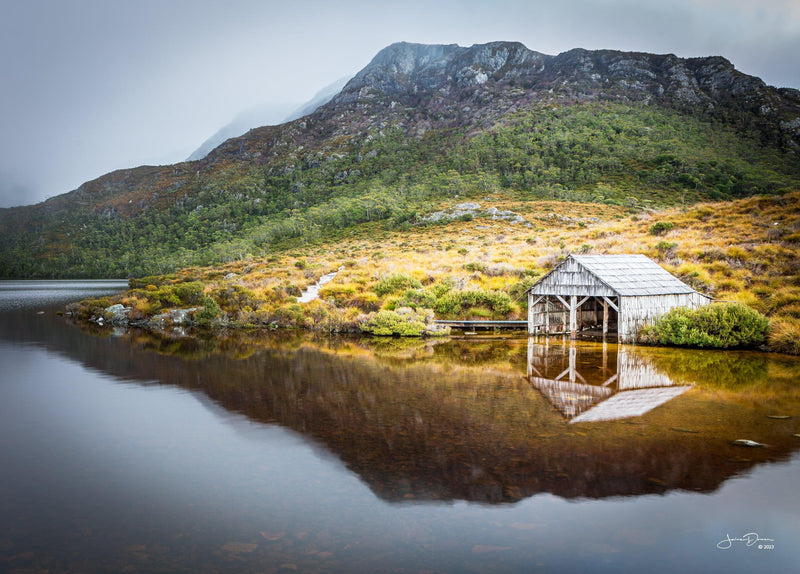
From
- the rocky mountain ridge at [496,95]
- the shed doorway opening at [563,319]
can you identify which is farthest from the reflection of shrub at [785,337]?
the rocky mountain ridge at [496,95]

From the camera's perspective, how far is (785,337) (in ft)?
61.0

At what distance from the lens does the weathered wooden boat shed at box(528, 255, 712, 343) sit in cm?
2083

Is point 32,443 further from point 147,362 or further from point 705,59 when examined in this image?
point 705,59

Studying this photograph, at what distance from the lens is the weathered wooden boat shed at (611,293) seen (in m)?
20.8

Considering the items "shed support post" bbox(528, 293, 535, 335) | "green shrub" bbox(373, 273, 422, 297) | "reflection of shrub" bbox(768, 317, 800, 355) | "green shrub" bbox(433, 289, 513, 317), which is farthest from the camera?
"green shrub" bbox(373, 273, 422, 297)

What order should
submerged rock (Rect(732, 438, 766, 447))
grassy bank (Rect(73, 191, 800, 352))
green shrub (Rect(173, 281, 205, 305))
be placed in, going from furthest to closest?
green shrub (Rect(173, 281, 205, 305)) < grassy bank (Rect(73, 191, 800, 352)) < submerged rock (Rect(732, 438, 766, 447))

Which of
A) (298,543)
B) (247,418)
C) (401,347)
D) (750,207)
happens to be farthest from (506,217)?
(298,543)

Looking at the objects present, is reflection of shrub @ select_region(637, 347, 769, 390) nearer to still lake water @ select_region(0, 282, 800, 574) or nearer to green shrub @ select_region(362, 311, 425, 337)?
still lake water @ select_region(0, 282, 800, 574)

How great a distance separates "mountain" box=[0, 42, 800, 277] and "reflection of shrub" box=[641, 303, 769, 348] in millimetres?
51036

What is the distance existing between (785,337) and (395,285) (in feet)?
58.5

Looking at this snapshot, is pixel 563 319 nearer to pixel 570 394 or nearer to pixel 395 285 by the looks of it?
pixel 395 285

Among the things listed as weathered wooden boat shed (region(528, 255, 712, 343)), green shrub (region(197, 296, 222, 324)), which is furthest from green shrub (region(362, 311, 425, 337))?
green shrub (region(197, 296, 222, 324))

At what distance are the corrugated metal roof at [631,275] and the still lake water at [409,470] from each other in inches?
183

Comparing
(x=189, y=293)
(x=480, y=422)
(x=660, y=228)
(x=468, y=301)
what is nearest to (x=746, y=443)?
(x=480, y=422)
